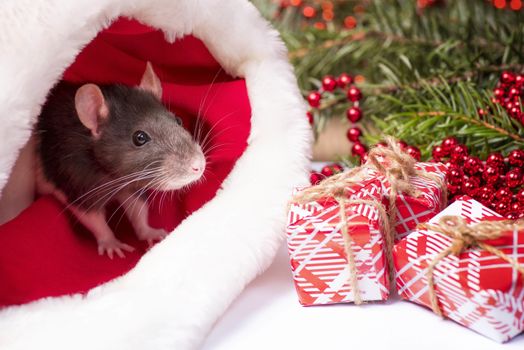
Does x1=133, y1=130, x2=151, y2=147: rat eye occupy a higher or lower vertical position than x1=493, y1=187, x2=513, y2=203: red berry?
higher

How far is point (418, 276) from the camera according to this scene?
619 millimetres

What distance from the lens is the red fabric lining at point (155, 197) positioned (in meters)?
0.71

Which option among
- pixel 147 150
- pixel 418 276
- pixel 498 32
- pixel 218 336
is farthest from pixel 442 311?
pixel 498 32

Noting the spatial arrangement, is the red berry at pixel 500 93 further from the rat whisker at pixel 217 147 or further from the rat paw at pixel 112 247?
the rat paw at pixel 112 247

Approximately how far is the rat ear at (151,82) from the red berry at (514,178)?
1.70 ft

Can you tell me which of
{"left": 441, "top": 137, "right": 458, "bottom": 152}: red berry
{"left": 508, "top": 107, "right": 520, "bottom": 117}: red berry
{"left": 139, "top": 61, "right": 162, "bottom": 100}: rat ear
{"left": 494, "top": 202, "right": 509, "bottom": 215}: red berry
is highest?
{"left": 139, "top": 61, "right": 162, "bottom": 100}: rat ear

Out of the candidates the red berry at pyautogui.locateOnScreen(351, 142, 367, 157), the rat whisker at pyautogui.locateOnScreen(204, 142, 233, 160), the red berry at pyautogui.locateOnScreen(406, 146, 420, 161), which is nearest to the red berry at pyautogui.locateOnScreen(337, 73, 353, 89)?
the red berry at pyautogui.locateOnScreen(351, 142, 367, 157)

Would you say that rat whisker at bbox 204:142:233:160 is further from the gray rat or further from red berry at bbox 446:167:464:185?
red berry at bbox 446:167:464:185

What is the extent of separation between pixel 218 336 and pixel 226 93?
0.37 metres

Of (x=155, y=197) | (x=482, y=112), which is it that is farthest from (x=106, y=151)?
(x=482, y=112)

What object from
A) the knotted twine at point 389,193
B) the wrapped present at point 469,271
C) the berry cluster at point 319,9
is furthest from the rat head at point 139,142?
the berry cluster at point 319,9

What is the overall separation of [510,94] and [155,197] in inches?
23.0

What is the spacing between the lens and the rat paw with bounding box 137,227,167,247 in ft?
2.82

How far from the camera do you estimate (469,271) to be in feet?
1.86
